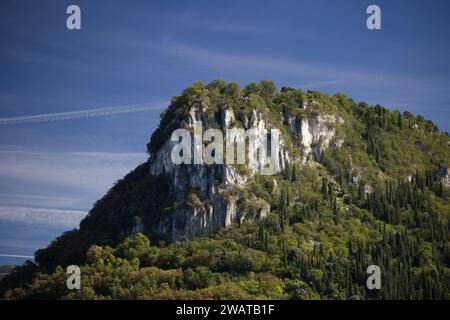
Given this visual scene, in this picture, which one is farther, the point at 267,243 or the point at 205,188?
the point at 205,188

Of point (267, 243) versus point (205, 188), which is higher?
point (205, 188)

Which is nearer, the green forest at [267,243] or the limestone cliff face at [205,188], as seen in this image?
the green forest at [267,243]

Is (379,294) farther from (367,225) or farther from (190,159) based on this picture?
(190,159)

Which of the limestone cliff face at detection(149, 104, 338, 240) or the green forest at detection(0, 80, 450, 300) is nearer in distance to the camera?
the green forest at detection(0, 80, 450, 300)

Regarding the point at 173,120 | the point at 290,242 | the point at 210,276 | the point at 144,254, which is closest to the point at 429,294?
the point at 290,242
